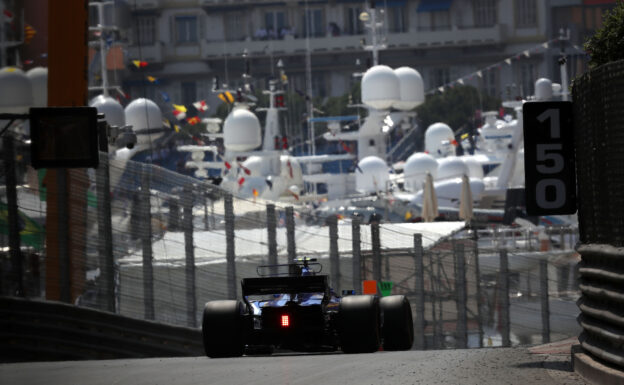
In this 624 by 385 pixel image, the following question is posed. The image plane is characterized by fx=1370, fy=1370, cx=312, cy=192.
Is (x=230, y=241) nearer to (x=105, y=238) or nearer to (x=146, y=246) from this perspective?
(x=146, y=246)

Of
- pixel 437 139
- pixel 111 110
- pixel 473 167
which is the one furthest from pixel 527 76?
pixel 111 110

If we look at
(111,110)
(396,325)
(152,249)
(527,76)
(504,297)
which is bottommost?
(504,297)

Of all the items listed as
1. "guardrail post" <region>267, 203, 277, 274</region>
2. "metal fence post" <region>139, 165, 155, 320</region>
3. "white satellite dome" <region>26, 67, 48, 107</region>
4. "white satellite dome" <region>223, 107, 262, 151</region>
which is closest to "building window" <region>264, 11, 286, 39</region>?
"white satellite dome" <region>223, 107, 262, 151</region>

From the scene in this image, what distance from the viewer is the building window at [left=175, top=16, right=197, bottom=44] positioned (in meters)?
119

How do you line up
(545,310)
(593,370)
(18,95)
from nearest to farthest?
(593,370), (18,95), (545,310)

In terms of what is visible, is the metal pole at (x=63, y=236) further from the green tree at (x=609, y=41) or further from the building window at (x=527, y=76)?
the building window at (x=527, y=76)

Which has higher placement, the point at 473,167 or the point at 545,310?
the point at 473,167

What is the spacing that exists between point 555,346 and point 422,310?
9563mm

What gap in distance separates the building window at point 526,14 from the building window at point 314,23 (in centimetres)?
1684

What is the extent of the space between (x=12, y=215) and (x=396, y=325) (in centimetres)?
603

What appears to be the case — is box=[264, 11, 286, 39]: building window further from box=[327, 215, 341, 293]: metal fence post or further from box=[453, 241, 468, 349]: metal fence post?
box=[327, 215, 341, 293]: metal fence post

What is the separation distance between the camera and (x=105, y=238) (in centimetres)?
2022

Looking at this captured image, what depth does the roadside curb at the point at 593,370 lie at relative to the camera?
37.0 ft

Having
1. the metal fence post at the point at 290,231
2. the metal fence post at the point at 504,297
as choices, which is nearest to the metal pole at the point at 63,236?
the metal fence post at the point at 290,231
